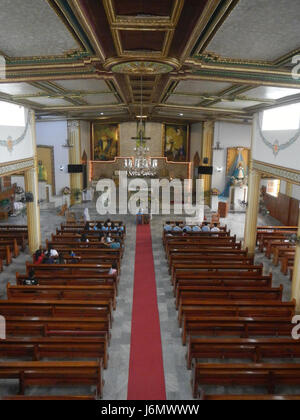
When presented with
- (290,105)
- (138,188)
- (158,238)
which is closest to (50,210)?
(138,188)

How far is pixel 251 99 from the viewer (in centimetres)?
1050

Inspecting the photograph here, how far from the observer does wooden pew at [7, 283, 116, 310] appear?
8.25 meters

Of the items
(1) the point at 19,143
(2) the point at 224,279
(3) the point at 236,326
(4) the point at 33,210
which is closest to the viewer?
(3) the point at 236,326

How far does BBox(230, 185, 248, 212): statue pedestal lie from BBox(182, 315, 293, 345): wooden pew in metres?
13.7

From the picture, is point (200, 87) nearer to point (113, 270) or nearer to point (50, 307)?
point (113, 270)

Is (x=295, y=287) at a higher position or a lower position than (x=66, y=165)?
lower

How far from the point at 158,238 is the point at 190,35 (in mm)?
11248

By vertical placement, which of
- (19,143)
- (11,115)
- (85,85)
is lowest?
(19,143)

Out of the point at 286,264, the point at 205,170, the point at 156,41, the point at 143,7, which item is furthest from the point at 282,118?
the point at 205,170

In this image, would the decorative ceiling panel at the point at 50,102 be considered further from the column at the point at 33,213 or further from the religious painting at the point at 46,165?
the religious painting at the point at 46,165

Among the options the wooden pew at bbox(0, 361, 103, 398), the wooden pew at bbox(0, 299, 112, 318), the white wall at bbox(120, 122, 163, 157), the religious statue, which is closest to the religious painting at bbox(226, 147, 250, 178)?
the white wall at bbox(120, 122, 163, 157)

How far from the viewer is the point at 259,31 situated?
484 centimetres

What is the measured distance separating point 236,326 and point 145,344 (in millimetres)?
2117

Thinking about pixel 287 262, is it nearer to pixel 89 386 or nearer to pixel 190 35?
pixel 89 386
